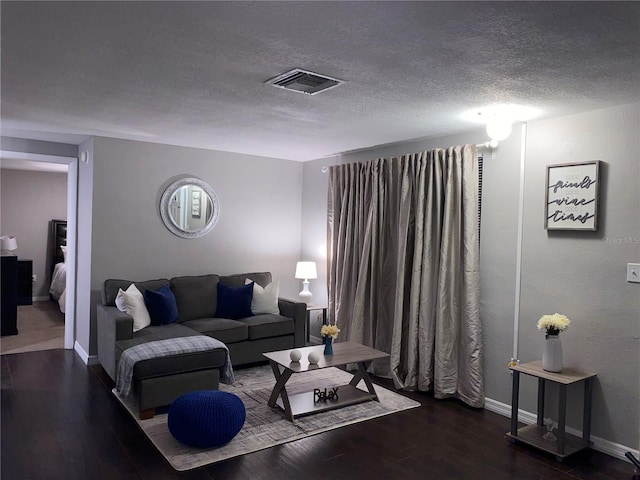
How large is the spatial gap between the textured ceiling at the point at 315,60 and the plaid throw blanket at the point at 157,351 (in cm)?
184

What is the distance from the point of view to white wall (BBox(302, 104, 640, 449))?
319cm

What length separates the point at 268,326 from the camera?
16.2ft

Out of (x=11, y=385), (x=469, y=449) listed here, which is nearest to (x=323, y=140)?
(x=469, y=449)

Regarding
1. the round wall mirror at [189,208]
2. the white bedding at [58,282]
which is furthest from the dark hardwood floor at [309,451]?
the white bedding at [58,282]

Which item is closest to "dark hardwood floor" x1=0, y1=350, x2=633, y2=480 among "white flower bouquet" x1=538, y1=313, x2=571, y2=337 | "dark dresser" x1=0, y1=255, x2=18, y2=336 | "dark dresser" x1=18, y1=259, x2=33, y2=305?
"white flower bouquet" x1=538, y1=313, x2=571, y2=337

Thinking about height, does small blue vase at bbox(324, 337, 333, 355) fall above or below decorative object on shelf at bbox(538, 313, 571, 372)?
below

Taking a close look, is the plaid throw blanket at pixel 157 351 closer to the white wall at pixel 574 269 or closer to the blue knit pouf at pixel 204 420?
the blue knit pouf at pixel 204 420

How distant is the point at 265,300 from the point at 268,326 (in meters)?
0.39

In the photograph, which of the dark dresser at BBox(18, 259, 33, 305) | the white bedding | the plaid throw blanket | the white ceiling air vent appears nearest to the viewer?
the white ceiling air vent

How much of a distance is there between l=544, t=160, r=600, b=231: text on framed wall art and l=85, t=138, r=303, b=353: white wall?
3.42 m

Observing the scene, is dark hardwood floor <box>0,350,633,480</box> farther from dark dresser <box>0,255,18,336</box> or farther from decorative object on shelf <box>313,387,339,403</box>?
dark dresser <box>0,255,18,336</box>

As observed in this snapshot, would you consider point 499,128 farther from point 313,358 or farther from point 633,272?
point 313,358

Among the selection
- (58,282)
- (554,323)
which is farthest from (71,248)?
(554,323)

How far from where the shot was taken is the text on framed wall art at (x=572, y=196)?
3340mm
